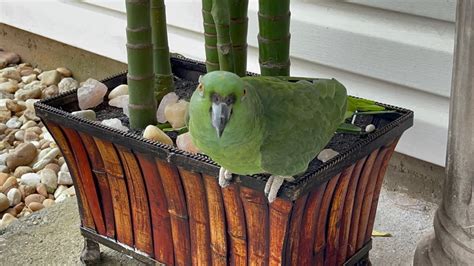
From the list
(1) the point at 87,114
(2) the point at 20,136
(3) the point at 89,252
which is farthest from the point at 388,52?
(2) the point at 20,136

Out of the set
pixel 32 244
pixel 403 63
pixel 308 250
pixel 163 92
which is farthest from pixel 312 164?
pixel 32 244

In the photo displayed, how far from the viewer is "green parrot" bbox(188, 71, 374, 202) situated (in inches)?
48.1

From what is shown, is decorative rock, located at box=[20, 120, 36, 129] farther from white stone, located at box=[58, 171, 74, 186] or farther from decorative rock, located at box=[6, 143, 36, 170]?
white stone, located at box=[58, 171, 74, 186]

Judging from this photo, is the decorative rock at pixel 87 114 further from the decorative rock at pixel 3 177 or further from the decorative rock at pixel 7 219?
the decorative rock at pixel 3 177

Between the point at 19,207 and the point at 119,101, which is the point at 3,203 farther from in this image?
the point at 119,101

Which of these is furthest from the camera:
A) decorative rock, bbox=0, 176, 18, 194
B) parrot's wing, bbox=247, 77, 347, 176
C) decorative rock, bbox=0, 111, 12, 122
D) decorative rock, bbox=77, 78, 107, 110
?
decorative rock, bbox=0, 111, 12, 122

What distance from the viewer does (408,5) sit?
6.86 ft

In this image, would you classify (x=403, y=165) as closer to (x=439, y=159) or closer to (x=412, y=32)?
(x=439, y=159)

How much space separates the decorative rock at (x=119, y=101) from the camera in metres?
1.94

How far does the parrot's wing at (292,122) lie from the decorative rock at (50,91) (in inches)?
83.2

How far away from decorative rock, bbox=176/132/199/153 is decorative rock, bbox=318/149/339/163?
28cm

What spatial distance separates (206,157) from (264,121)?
0.23 meters

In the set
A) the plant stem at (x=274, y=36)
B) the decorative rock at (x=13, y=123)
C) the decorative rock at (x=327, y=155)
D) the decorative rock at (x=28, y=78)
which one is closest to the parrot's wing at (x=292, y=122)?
the decorative rock at (x=327, y=155)

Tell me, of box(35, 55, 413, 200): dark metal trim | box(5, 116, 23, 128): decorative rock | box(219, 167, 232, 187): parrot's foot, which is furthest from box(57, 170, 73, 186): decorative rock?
box(219, 167, 232, 187): parrot's foot
